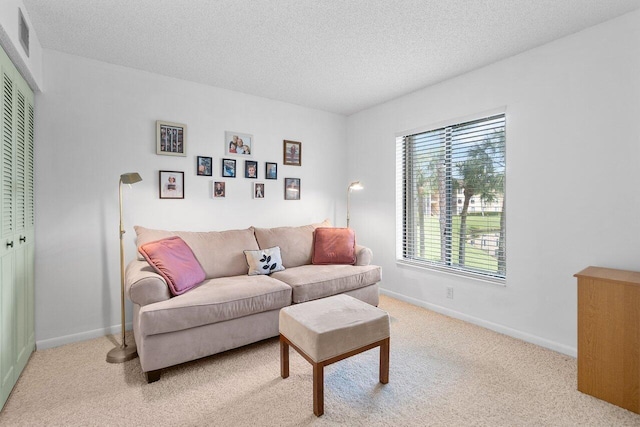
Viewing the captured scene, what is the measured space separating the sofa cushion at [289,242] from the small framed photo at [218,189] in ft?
1.84

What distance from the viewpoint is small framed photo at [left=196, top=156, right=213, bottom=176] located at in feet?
11.1

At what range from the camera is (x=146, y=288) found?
2180 mm

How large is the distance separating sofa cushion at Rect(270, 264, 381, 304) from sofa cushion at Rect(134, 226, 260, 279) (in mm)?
406

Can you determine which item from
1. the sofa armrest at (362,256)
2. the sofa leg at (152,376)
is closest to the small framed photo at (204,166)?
the sofa armrest at (362,256)

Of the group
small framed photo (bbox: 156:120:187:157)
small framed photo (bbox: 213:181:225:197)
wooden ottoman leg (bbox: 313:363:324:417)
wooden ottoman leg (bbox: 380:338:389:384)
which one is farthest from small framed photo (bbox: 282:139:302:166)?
wooden ottoman leg (bbox: 313:363:324:417)

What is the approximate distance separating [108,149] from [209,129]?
0.97 m

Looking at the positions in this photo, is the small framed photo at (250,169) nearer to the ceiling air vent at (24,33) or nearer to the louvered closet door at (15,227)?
the louvered closet door at (15,227)

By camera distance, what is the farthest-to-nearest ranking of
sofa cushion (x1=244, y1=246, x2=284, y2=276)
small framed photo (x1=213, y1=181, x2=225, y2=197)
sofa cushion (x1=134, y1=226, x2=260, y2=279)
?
small framed photo (x1=213, y1=181, x2=225, y2=197)
sofa cushion (x1=244, y1=246, x2=284, y2=276)
sofa cushion (x1=134, y1=226, x2=260, y2=279)

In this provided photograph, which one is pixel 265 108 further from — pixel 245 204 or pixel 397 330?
pixel 397 330

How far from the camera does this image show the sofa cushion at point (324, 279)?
281 cm

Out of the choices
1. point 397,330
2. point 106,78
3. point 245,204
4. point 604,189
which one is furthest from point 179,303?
point 604,189

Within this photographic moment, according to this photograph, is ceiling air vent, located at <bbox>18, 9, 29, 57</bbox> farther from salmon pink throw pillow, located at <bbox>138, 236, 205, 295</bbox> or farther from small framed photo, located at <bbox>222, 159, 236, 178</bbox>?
small framed photo, located at <bbox>222, 159, 236, 178</bbox>

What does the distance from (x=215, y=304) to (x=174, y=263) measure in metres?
0.49

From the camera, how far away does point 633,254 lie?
2.14 meters
